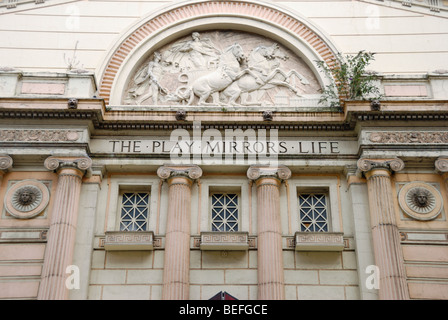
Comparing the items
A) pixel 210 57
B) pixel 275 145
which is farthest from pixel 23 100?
pixel 275 145

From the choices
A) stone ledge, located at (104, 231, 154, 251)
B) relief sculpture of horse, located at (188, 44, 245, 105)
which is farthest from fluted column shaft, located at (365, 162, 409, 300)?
stone ledge, located at (104, 231, 154, 251)

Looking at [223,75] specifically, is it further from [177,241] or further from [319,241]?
[319,241]

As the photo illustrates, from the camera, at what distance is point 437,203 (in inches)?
736

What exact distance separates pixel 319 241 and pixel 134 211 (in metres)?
5.64

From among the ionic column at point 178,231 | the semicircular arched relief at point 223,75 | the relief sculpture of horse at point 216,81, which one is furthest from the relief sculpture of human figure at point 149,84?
the ionic column at point 178,231

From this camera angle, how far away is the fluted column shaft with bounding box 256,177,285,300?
57.7 ft

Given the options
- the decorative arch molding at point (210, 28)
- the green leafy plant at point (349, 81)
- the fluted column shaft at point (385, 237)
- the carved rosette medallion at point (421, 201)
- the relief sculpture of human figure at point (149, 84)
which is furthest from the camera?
the decorative arch molding at point (210, 28)

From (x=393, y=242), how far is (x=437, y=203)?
83.5 inches

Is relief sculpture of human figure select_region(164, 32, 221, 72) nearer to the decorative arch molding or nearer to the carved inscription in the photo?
the decorative arch molding

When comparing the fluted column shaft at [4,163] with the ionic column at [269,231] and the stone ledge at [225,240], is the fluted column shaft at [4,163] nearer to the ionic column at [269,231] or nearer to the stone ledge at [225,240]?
the stone ledge at [225,240]

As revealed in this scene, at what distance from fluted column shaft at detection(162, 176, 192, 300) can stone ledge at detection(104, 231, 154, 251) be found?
539 mm

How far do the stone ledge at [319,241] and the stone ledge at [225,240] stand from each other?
5.00 ft

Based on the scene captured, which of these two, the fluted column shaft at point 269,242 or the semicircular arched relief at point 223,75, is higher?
the semicircular arched relief at point 223,75

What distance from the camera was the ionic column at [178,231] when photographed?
1752cm
